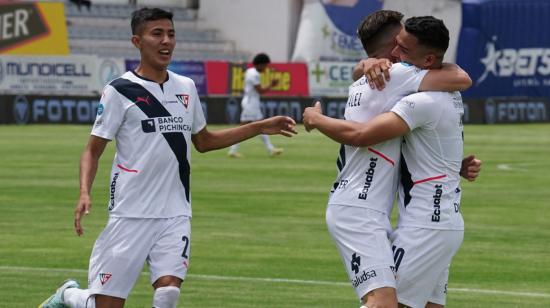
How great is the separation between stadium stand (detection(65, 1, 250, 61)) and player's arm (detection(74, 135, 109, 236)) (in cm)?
4603

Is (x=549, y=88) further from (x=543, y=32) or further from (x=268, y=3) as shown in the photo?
(x=268, y=3)

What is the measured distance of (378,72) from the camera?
8148mm

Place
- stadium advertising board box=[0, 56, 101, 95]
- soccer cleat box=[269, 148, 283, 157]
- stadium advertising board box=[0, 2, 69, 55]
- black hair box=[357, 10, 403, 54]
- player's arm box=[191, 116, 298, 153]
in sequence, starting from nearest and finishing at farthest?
black hair box=[357, 10, 403, 54] < player's arm box=[191, 116, 298, 153] < soccer cleat box=[269, 148, 283, 157] < stadium advertising board box=[0, 56, 101, 95] < stadium advertising board box=[0, 2, 69, 55]

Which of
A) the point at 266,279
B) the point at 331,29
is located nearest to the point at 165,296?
the point at 266,279

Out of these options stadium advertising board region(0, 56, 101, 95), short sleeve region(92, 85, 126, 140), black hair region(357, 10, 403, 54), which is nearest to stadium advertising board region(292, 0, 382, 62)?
stadium advertising board region(0, 56, 101, 95)

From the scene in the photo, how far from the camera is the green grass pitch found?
12.8 metres

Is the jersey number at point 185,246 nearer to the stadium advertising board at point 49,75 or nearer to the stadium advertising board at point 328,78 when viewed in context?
the stadium advertising board at point 49,75

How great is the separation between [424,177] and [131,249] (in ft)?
6.59

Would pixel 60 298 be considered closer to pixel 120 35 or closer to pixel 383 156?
pixel 383 156

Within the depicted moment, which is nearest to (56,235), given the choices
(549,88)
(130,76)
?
(130,76)

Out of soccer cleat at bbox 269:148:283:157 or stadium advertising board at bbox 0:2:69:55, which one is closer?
soccer cleat at bbox 269:148:283:157

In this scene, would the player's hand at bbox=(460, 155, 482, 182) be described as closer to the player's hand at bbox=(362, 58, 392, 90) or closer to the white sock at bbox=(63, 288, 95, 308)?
the player's hand at bbox=(362, 58, 392, 90)

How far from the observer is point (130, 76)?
926cm

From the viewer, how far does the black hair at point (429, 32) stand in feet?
26.6
